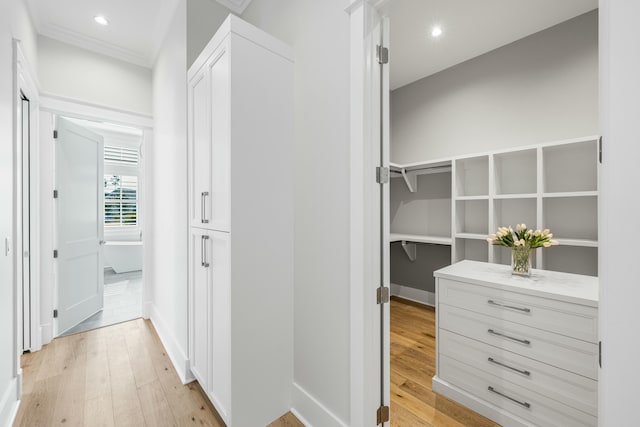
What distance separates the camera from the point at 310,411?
1584 millimetres

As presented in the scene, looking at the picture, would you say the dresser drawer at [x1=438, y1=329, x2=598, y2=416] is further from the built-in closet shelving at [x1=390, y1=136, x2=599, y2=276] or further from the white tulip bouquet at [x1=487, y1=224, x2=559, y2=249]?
the built-in closet shelving at [x1=390, y1=136, x2=599, y2=276]

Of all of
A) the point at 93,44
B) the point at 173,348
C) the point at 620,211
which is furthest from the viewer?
the point at 93,44


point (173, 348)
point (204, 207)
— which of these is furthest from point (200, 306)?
point (173, 348)

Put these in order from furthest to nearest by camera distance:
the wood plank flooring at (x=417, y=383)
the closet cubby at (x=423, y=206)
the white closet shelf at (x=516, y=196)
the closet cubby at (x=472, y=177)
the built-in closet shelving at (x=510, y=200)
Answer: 1. the closet cubby at (x=423, y=206)
2. the closet cubby at (x=472, y=177)
3. the white closet shelf at (x=516, y=196)
4. the built-in closet shelving at (x=510, y=200)
5. the wood plank flooring at (x=417, y=383)

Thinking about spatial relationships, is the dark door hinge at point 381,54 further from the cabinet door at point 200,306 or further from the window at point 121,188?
the window at point 121,188

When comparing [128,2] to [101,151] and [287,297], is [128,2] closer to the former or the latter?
[101,151]

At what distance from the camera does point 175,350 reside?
2287 millimetres

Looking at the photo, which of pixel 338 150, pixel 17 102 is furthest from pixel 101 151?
pixel 338 150

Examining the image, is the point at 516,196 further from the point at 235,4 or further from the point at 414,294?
the point at 235,4

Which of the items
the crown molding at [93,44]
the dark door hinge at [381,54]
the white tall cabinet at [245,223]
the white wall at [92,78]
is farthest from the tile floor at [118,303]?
the dark door hinge at [381,54]

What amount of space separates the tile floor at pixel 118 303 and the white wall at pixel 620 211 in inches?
156

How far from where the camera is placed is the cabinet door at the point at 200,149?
170 centimetres

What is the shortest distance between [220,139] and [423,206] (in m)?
2.74

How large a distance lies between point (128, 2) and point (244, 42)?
1669 mm
